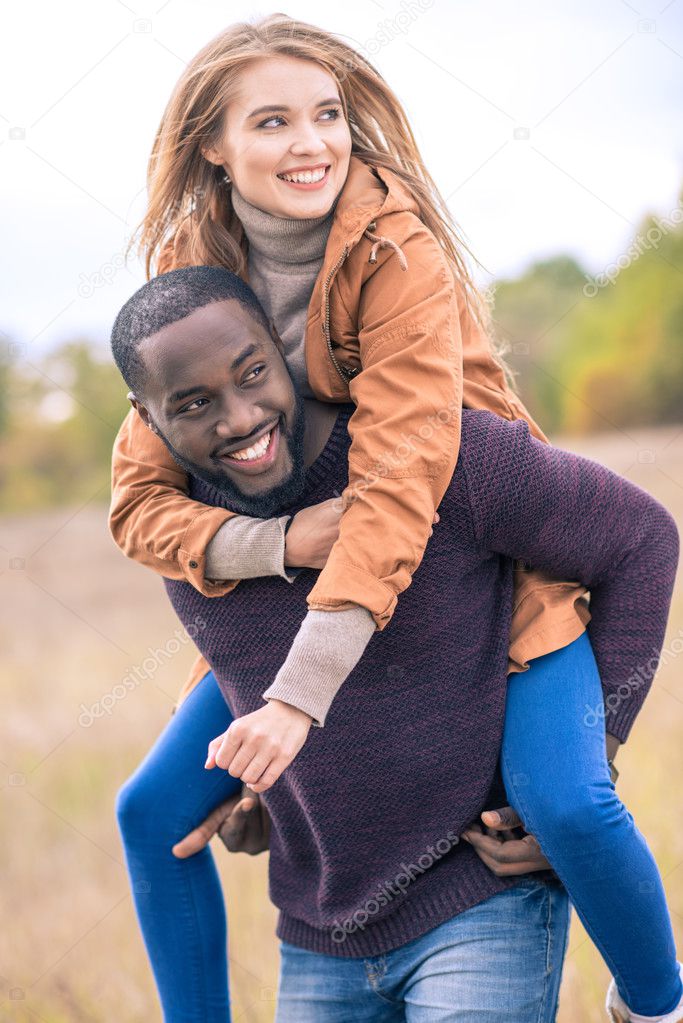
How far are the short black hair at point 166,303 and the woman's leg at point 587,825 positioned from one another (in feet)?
2.68

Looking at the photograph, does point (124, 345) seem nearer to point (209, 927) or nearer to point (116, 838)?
point (209, 927)

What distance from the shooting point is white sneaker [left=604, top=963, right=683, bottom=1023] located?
2045 millimetres

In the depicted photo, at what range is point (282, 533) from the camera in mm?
1981

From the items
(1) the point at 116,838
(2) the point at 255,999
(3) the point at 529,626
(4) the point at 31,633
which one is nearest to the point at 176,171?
(3) the point at 529,626

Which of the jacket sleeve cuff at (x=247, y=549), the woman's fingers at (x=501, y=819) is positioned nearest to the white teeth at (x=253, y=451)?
the jacket sleeve cuff at (x=247, y=549)

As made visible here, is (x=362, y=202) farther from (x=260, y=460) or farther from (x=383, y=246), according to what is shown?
(x=260, y=460)

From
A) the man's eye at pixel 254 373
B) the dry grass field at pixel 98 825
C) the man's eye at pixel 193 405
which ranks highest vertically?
the man's eye at pixel 254 373

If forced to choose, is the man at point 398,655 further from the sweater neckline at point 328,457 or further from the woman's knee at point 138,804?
the woman's knee at point 138,804

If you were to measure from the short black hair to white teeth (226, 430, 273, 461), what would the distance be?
19 cm

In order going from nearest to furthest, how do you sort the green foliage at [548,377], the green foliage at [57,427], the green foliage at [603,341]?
1. the green foliage at [603,341]
2. the green foliage at [548,377]
3. the green foliage at [57,427]

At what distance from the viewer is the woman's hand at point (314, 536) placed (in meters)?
1.96

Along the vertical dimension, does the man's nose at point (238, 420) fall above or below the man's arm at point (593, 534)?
above

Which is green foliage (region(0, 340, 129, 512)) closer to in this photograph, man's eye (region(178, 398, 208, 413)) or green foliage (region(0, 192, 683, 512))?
green foliage (region(0, 192, 683, 512))

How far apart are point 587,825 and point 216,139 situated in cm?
139
